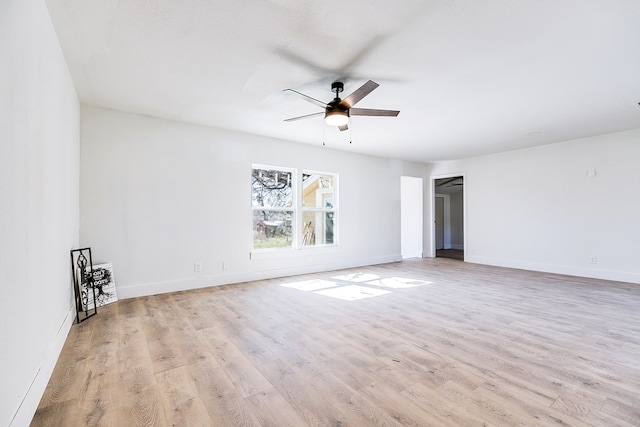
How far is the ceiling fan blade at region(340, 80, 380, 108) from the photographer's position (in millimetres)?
2486

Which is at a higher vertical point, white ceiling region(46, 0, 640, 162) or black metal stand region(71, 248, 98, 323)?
white ceiling region(46, 0, 640, 162)

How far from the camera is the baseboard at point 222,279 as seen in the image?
3.98 metres

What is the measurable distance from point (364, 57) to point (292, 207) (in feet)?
10.8

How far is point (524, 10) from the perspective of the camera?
6.54 feet

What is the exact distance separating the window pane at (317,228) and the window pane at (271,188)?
0.54 m

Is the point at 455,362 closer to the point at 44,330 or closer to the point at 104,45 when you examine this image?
the point at 44,330

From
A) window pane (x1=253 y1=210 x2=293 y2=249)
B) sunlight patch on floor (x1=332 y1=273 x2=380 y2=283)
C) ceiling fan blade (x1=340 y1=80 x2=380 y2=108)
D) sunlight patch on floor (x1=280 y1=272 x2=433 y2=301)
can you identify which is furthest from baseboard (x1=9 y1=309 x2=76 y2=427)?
sunlight patch on floor (x1=332 y1=273 x2=380 y2=283)

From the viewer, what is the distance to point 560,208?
5574 millimetres

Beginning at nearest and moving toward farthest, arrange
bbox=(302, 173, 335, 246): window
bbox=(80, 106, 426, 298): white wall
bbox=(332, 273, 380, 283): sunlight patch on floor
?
bbox=(80, 106, 426, 298): white wall, bbox=(332, 273, 380, 283): sunlight patch on floor, bbox=(302, 173, 335, 246): window

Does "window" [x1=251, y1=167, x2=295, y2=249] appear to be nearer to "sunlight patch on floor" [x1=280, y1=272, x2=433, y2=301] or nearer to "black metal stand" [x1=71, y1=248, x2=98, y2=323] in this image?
"sunlight patch on floor" [x1=280, y1=272, x2=433, y2=301]

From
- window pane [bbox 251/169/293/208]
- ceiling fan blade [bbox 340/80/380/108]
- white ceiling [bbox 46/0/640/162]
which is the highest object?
white ceiling [bbox 46/0/640/162]

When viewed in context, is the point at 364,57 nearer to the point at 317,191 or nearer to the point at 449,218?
the point at 317,191

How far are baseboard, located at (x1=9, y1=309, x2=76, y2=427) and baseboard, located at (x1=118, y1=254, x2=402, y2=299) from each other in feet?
4.43

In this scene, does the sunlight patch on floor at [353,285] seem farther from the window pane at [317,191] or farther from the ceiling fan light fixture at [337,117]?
the ceiling fan light fixture at [337,117]
